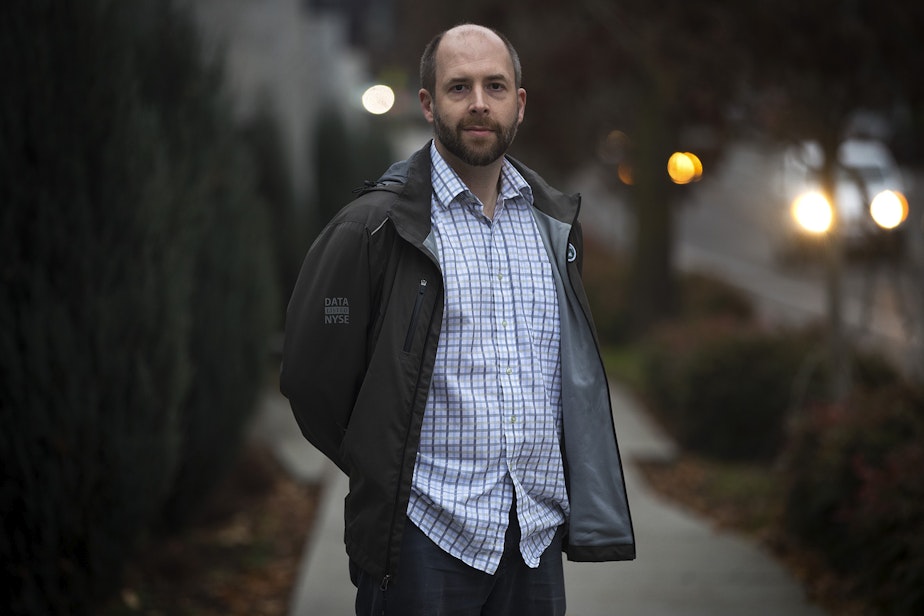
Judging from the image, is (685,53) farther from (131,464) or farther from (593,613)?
(131,464)

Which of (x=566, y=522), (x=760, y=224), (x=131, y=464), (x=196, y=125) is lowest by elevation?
(x=760, y=224)

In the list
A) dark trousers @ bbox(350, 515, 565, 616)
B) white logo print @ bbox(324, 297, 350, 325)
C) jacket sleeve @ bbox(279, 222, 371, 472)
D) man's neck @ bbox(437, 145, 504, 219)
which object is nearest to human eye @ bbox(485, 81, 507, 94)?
man's neck @ bbox(437, 145, 504, 219)

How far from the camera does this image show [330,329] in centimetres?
268

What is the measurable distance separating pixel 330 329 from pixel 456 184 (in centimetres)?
49

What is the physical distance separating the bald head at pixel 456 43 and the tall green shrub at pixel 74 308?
1844mm

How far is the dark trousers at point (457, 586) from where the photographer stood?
2611 mm

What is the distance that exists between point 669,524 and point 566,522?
4357 millimetres

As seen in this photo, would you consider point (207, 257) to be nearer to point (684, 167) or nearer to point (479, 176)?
point (479, 176)

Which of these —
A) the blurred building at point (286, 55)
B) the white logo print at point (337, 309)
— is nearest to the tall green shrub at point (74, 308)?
the white logo print at point (337, 309)

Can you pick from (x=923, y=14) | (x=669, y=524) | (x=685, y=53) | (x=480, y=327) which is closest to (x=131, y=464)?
(x=480, y=327)

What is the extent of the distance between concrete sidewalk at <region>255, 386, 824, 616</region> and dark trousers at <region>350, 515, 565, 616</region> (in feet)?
8.55

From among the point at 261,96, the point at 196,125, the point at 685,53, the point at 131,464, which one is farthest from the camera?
the point at 261,96

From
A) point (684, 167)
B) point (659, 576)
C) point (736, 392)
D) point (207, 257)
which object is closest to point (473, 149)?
point (659, 576)

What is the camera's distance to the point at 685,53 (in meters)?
8.88
